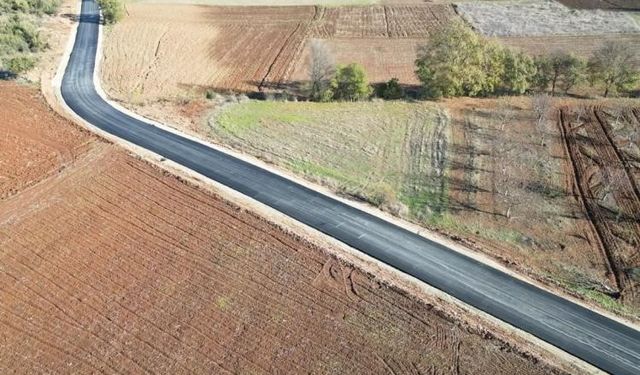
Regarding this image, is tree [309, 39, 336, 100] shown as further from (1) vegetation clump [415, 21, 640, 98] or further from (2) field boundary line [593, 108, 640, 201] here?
(2) field boundary line [593, 108, 640, 201]

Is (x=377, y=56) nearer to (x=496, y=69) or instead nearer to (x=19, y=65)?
→ (x=496, y=69)

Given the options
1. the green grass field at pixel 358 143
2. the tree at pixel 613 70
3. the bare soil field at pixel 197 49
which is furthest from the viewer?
the bare soil field at pixel 197 49

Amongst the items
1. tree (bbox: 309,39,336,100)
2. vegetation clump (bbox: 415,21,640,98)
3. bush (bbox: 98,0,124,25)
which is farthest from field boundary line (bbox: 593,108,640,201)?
bush (bbox: 98,0,124,25)

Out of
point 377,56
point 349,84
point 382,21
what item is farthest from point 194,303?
point 382,21

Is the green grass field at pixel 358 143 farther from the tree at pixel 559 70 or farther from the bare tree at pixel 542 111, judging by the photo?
the tree at pixel 559 70

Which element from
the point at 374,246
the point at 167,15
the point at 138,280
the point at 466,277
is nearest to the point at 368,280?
the point at 374,246

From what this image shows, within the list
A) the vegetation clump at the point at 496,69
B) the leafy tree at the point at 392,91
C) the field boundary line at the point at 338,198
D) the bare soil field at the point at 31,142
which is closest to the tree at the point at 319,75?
the leafy tree at the point at 392,91

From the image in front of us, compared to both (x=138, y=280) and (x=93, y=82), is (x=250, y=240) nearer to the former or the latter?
(x=138, y=280)
